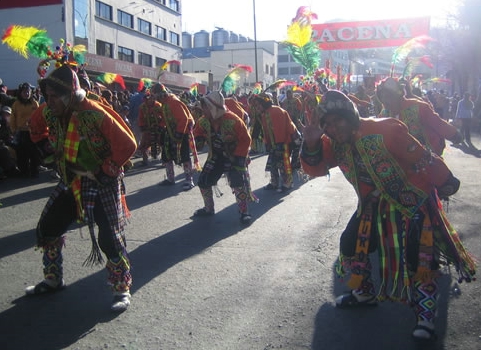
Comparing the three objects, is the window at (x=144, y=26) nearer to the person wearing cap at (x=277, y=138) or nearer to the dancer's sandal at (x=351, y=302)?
the person wearing cap at (x=277, y=138)

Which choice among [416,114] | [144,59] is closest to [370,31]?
[416,114]

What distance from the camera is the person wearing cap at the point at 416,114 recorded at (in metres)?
5.09

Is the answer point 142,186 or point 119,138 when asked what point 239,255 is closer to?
point 119,138

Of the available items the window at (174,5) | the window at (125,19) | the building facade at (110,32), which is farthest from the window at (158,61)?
the window at (174,5)

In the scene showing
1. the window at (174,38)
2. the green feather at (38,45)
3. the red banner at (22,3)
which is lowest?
the green feather at (38,45)

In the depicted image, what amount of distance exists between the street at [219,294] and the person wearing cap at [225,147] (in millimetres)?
430

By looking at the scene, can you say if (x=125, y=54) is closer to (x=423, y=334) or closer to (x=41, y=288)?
(x=41, y=288)

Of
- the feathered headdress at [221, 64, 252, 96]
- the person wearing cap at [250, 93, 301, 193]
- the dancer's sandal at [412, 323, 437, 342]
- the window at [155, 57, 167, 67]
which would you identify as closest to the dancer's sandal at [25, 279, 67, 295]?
the dancer's sandal at [412, 323, 437, 342]

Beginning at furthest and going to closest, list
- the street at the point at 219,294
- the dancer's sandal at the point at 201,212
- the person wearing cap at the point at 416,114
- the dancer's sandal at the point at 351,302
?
the dancer's sandal at the point at 201,212, the person wearing cap at the point at 416,114, the dancer's sandal at the point at 351,302, the street at the point at 219,294

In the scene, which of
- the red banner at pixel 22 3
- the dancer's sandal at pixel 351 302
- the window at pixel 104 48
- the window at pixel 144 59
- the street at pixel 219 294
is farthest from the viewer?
the window at pixel 144 59

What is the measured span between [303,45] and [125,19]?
3309 centimetres

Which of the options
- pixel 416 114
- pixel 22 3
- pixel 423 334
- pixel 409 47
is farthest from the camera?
pixel 22 3

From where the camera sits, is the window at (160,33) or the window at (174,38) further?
the window at (174,38)

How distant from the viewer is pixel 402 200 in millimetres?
3248
